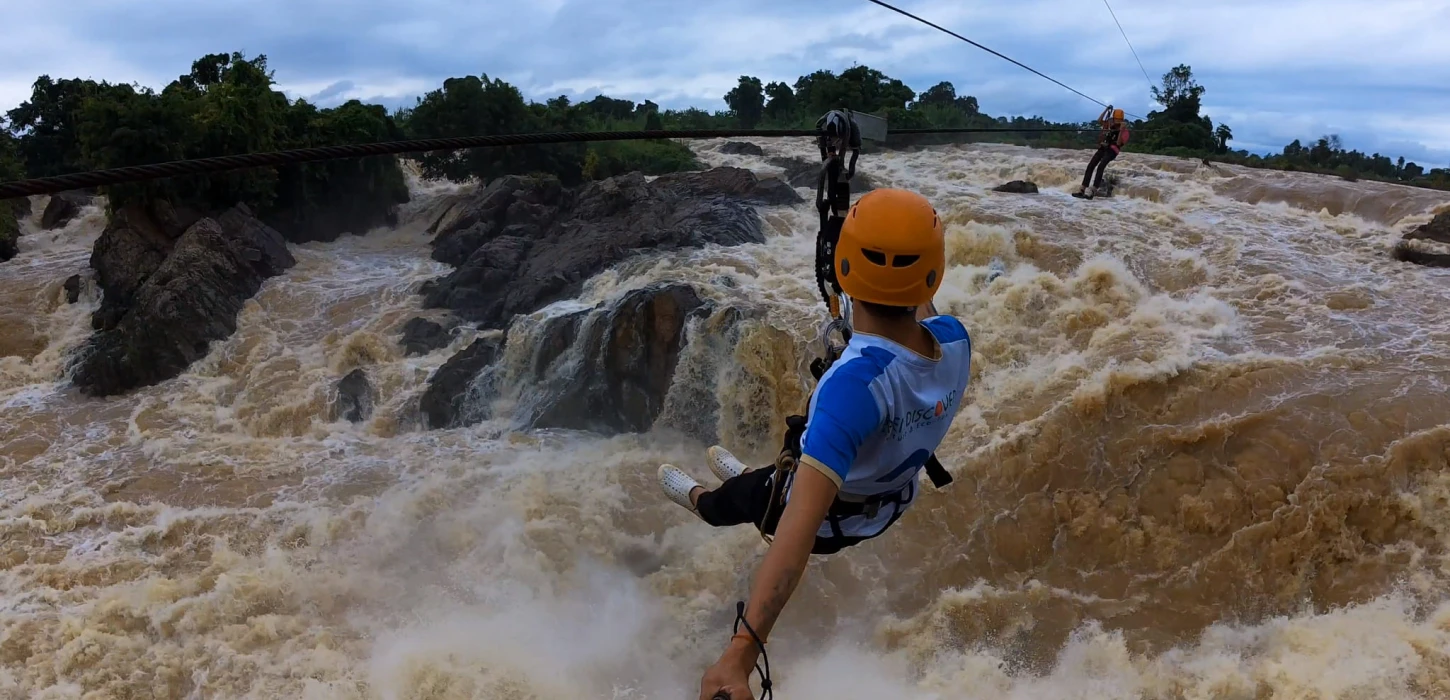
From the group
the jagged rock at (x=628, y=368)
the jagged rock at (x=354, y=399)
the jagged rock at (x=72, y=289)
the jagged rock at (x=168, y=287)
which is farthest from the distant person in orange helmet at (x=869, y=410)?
the jagged rock at (x=72, y=289)

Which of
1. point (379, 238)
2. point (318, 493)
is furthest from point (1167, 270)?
point (379, 238)

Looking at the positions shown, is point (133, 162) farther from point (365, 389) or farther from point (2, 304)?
point (365, 389)

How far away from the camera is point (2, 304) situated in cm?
1376

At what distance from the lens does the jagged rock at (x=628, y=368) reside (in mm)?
8977

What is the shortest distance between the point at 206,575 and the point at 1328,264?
1215 centimetres

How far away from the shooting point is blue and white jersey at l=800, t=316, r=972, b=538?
1.56 meters

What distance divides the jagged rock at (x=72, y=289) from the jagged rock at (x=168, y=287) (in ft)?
1.07

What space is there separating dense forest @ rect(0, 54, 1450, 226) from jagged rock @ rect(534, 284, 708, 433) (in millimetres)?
10629

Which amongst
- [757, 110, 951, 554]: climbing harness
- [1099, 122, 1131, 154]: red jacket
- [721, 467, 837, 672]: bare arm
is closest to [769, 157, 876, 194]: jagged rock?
[1099, 122, 1131, 154]: red jacket

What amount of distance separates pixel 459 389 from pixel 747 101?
1217 inches

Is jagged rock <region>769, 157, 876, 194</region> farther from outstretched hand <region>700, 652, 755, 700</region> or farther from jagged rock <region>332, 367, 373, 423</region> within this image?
outstretched hand <region>700, 652, 755, 700</region>

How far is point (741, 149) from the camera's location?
81.9 ft

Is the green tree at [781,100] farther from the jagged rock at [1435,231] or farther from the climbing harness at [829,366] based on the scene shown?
the climbing harness at [829,366]

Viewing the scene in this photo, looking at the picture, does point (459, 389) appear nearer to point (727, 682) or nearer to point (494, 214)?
point (494, 214)
